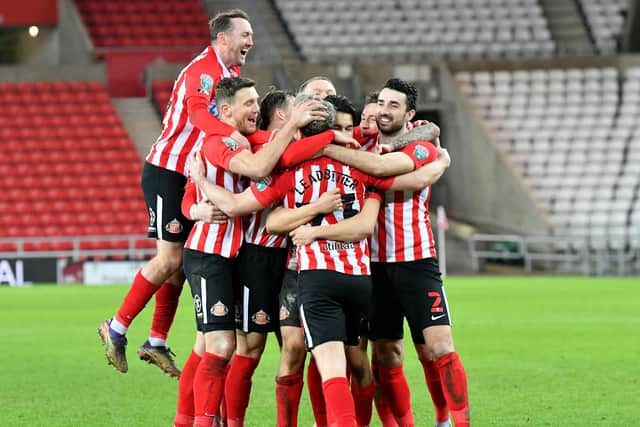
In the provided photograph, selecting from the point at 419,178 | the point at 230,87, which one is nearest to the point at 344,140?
the point at 419,178

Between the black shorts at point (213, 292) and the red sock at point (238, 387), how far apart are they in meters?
0.30

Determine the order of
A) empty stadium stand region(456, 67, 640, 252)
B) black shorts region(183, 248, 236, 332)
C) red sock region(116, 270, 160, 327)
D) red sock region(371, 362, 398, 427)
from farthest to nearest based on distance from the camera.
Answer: empty stadium stand region(456, 67, 640, 252)
red sock region(116, 270, 160, 327)
red sock region(371, 362, 398, 427)
black shorts region(183, 248, 236, 332)

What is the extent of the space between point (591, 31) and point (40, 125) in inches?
496

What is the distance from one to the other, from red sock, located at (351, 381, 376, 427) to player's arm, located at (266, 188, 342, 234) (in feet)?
3.42

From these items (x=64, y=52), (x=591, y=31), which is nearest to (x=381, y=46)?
(x=591, y=31)

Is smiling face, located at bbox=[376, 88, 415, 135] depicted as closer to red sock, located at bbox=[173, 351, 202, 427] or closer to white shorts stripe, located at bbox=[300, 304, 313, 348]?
white shorts stripe, located at bbox=[300, 304, 313, 348]

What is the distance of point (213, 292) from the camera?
6.61 m

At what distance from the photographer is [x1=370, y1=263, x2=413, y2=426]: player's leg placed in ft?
22.5

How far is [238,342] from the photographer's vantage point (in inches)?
272

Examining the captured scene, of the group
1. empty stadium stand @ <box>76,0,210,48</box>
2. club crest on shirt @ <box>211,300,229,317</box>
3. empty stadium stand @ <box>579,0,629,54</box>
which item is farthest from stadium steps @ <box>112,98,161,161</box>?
club crest on shirt @ <box>211,300,229,317</box>

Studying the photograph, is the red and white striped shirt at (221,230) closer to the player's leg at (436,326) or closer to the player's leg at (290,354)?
the player's leg at (290,354)

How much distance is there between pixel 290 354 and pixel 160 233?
1.43m

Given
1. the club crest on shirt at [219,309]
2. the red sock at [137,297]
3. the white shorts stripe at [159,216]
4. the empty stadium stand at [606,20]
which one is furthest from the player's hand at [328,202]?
the empty stadium stand at [606,20]

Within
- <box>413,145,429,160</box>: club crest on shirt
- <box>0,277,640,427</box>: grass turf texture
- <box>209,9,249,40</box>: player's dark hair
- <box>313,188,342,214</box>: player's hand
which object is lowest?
<box>0,277,640,427</box>: grass turf texture
